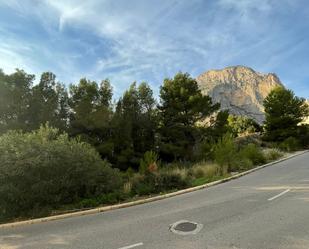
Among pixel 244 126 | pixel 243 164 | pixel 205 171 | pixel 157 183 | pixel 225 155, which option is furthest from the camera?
pixel 244 126

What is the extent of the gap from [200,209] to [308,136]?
42.0 meters

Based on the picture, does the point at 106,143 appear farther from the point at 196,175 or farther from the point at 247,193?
the point at 247,193

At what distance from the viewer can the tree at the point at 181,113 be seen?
128 feet

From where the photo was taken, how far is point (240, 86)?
162 metres

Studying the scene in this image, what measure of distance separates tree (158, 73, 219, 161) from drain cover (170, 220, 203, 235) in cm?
3049

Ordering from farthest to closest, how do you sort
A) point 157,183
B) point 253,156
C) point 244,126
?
point 244,126 → point 253,156 → point 157,183

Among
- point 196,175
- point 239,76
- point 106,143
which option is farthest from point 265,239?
point 239,76

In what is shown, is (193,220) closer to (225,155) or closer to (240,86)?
(225,155)

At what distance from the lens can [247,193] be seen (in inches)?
436

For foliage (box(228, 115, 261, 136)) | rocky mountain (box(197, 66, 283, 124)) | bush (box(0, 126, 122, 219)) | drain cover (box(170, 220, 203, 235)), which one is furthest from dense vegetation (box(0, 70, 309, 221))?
rocky mountain (box(197, 66, 283, 124))

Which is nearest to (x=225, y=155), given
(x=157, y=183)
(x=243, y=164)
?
(x=243, y=164)

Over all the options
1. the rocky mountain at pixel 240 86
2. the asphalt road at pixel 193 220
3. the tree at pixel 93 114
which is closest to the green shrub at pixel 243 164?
the asphalt road at pixel 193 220

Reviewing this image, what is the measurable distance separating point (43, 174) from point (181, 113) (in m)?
32.2

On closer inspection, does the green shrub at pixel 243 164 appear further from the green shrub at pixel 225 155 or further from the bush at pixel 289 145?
the bush at pixel 289 145
